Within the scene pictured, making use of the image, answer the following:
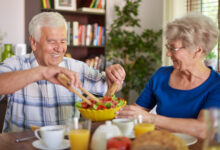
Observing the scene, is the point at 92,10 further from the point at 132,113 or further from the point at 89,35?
the point at 132,113

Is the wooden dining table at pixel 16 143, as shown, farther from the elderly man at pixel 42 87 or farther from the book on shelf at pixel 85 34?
the book on shelf at pixel 85 34

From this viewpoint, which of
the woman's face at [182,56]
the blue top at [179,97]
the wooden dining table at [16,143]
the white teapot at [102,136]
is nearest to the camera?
the white teapot at [102,136]

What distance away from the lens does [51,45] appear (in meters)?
1.99

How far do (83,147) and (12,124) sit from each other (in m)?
1.02

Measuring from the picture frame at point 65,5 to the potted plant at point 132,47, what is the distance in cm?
71

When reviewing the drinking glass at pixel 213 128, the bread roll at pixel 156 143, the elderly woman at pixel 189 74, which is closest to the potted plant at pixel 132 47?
the elderly woman at pixel 189 74

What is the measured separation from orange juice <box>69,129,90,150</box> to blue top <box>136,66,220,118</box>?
3.01 ft

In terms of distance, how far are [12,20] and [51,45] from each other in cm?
210

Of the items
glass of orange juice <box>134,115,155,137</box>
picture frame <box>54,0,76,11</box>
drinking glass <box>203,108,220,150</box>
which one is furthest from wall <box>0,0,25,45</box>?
drinking glass <box>203,108,220,150</box>

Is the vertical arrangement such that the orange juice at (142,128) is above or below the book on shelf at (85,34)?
below

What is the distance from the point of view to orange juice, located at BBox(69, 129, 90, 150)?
1056 millimetres

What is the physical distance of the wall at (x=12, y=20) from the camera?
3795 mm

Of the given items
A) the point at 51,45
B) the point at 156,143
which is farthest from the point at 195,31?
the point at 156,143

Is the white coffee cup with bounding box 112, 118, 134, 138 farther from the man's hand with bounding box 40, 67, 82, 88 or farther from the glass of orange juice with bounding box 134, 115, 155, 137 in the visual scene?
the man's hand with bounding box 40, 67, 82, 88
